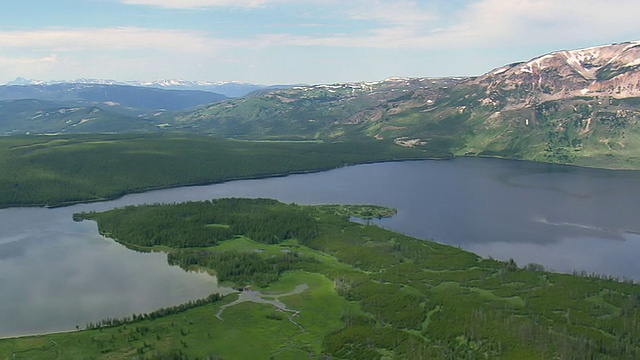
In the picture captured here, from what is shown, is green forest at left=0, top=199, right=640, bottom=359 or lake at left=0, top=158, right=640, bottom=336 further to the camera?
lake at left=0, top=158, right=640, bottom=336

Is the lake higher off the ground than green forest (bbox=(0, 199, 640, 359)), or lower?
lower

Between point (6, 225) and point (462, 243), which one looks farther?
point (6, 225)

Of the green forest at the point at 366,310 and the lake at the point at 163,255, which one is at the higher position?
the green forest at the point at 366,310

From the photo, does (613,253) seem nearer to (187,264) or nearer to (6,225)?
(187,264)

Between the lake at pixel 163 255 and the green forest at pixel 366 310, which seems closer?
the green forest at pixel 366 310

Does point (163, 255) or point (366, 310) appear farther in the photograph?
point (163, 255)

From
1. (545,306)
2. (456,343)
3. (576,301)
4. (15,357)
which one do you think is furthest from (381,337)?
(15,357)

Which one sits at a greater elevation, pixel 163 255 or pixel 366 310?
pixel 366 310

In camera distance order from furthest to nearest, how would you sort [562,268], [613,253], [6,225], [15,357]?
1. [6,225]
2. [613,253]
3. [562,268]
4. [15,357]
